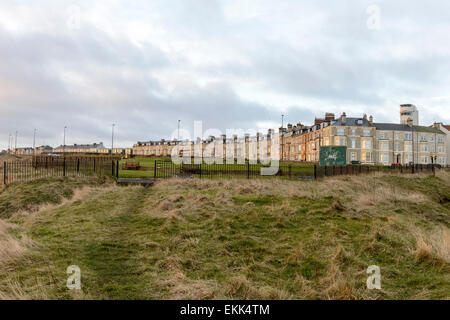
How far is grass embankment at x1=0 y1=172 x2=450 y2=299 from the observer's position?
4629 mm

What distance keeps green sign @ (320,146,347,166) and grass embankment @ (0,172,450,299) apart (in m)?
20.1

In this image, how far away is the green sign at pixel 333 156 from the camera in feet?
102

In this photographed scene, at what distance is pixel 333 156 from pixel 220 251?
92.6 ft

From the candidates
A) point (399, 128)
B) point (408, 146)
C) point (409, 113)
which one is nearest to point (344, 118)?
point (399, 128)

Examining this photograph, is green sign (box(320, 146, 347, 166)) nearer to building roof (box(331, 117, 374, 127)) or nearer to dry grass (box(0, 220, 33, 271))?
dry grass (box(0, 220, 33, 271))

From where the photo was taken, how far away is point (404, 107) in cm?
9088

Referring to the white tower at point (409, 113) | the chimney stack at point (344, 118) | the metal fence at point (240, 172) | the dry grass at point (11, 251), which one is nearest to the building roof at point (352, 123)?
the chimney stack at point (344, 118)

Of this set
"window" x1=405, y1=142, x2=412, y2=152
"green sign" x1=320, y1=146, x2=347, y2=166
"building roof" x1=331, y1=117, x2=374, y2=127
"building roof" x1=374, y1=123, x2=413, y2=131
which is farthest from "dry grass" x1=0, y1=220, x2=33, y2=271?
"window" x1=405, y1=142, x2=412, y2=152

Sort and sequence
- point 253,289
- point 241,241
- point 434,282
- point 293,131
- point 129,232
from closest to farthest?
point 253,289 → point 434,282 → point 241,241 → point 129,232 → point 293,131

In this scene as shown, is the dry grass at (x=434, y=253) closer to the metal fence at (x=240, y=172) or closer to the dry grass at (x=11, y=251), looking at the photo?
the dry grass at (x=11, y=251)

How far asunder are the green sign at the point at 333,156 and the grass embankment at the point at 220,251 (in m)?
20.1

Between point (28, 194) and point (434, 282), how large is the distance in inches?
671
